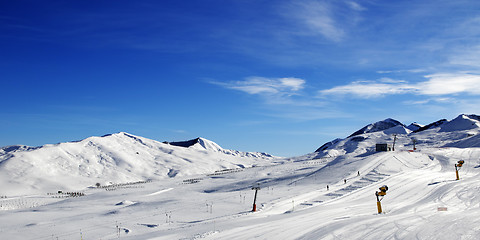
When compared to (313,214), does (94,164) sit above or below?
above

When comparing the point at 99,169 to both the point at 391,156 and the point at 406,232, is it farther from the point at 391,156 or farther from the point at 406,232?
the point at 406,232

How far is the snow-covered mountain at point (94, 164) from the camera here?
306ft

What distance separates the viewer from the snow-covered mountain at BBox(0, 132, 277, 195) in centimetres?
9316

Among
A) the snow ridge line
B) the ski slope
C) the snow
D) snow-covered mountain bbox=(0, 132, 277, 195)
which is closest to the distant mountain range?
snow-covered mountain bbox=(0, 132, 277, 195)

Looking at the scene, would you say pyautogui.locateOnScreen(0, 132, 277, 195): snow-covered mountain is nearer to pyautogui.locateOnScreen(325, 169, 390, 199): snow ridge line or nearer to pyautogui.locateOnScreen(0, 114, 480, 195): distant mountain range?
pyautogui.locateOnScreen(0, 114, 480, 195): distant mountain range

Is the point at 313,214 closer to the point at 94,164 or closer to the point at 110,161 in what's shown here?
the point at 94,164

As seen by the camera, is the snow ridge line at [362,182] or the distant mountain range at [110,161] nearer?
the snow ridge line at [362,182]

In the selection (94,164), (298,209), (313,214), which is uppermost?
(94,164)

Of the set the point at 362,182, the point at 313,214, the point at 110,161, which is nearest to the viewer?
the point at 313,214

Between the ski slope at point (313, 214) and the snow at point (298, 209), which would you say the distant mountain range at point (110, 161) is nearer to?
the snow at point (298, 209)

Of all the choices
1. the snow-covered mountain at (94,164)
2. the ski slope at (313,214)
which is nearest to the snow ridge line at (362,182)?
the ski slope at (313,214)

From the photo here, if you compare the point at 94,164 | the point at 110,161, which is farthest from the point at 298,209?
the point at 110,161

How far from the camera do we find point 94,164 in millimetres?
119625

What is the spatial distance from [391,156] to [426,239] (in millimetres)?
51515
